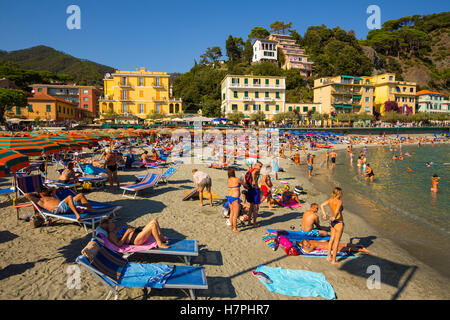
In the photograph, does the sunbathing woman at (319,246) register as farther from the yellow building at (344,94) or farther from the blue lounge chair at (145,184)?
the yellow building at (344,94)

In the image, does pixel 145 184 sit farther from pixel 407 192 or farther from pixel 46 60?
pixel 46 60

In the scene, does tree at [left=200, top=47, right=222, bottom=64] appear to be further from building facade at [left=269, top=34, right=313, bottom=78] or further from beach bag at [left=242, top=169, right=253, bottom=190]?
beach bag at [left=242, top=169, right=253, bottom=190]

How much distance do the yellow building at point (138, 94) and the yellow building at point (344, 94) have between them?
28.7 meters

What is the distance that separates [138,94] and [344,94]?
3986cm

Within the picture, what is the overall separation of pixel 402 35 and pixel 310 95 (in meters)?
57.4

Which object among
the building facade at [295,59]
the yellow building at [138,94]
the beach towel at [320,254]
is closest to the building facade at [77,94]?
the yellow building at [138,94]

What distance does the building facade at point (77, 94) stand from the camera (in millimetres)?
52688

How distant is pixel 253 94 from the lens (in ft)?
147

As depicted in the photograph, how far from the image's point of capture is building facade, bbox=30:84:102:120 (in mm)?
52688

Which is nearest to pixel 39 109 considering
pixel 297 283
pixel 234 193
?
pixel 234 193
